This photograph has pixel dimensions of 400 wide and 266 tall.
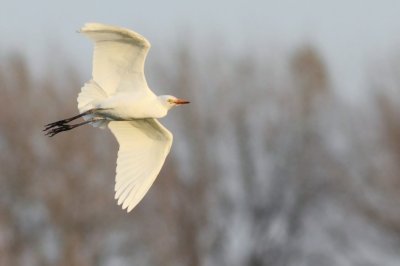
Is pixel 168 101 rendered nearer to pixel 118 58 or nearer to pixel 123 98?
pixel 123 98

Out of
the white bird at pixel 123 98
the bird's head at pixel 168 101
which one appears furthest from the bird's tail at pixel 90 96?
the bird's head at pixel 168 101

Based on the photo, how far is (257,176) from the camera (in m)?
32.5

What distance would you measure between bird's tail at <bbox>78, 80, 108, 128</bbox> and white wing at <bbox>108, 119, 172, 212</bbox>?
602 millimetres

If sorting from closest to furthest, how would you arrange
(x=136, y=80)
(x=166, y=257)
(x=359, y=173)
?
(x=136, y=80)
(x=359, y=173)
(x=166, y=257)

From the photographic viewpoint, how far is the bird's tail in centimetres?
1375

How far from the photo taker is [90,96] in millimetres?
13797

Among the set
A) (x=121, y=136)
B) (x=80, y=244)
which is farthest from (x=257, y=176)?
(x=121, y=136)

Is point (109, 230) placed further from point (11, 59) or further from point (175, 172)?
point (11, 59)

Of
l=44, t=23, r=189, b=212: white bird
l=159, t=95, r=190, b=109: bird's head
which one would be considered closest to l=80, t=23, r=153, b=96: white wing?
l=44, t=23, r=189, b=212: white bird

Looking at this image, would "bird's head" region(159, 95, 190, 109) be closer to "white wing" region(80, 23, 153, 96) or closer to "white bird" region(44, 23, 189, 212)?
"white bird" region(44, 23, 189, 212)

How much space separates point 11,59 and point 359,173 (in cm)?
854

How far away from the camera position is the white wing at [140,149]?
14.2m

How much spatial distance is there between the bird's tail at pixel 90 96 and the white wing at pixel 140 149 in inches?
23.7

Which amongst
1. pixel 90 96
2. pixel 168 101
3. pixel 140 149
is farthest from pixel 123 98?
pixel 140 149
